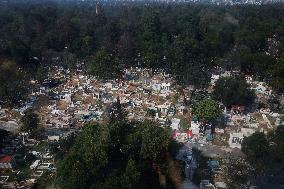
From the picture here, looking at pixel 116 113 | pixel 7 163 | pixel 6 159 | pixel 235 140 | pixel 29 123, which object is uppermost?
pixel 116 113

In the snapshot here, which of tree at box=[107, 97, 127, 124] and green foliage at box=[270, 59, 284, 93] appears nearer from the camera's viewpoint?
tree at box=[107, 97, 127, 124]

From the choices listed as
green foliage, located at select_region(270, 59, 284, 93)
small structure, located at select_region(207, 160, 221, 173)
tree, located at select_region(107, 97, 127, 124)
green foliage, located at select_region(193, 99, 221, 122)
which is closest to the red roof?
tree, located at select_region(107, 97, 127, 124)

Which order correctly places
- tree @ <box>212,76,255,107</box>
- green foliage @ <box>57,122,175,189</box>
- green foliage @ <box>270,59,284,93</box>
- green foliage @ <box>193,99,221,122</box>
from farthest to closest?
green foliage @ <box>270,59,284,93</box>, tree @ <box>212,76,255,107</box>, green foliage @ <box>193,99,221,122</box>, green foliage @ <box>57,122,175,189</box>

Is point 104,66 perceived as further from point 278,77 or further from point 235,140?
point 278,77

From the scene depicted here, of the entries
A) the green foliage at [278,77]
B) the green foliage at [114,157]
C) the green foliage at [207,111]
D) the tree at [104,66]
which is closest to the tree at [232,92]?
the green foliage at [278,77]

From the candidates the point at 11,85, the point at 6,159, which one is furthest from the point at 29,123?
the point at 11,85

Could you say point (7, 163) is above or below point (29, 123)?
below

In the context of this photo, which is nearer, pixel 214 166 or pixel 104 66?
pixel 214 166

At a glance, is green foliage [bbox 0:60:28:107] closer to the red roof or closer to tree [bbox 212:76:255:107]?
the red roof
